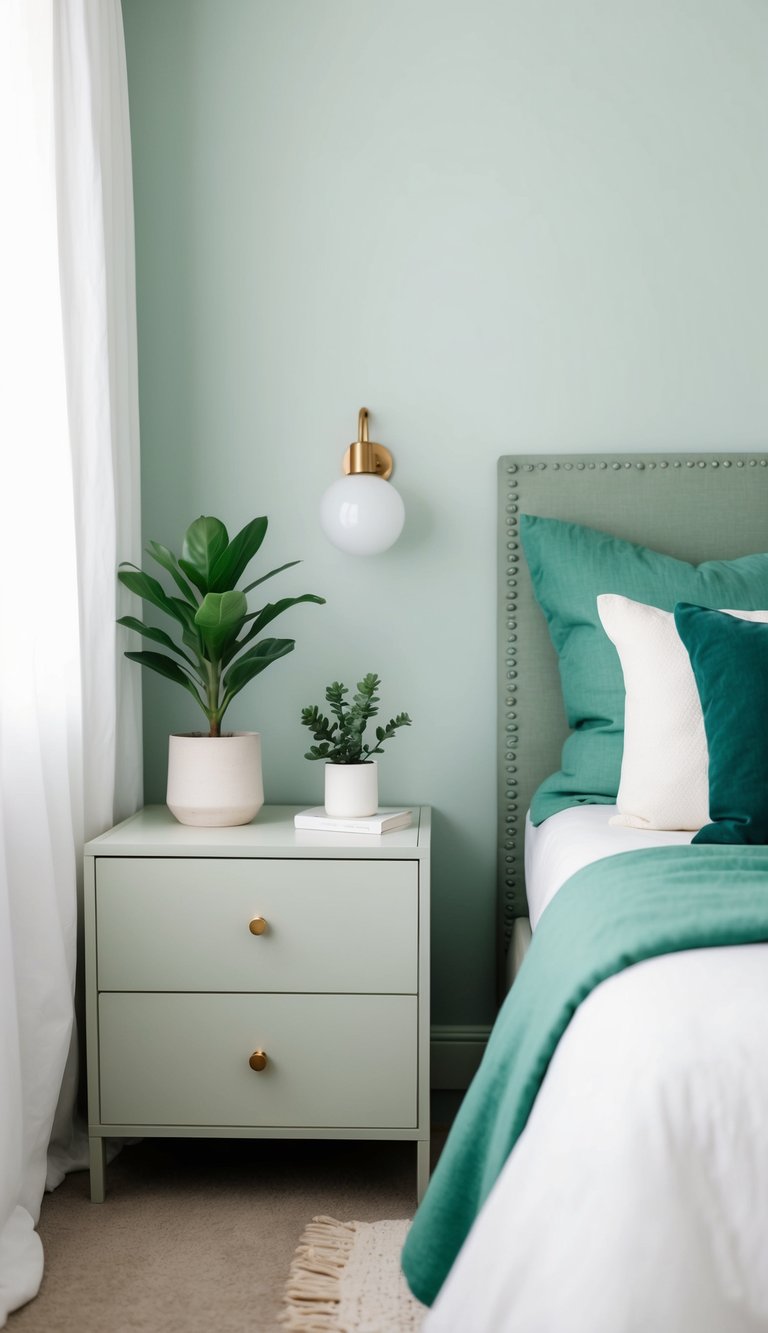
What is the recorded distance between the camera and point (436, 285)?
2311 millimetres

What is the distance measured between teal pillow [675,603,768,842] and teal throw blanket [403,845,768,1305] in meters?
0.16

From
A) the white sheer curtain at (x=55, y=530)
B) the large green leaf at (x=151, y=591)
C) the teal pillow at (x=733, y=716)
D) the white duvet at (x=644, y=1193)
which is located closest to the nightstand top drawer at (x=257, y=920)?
the white sheer curtain at (x=55, y=530)

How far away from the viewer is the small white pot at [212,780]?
2.02m

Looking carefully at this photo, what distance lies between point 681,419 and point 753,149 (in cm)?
59

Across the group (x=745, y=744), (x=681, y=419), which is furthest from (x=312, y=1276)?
(x=681, y=419)

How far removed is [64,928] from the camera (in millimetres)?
1883

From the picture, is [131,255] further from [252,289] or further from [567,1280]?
[567,1280]

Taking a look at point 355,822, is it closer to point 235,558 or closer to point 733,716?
point 235,558

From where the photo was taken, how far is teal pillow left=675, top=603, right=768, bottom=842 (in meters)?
1.52

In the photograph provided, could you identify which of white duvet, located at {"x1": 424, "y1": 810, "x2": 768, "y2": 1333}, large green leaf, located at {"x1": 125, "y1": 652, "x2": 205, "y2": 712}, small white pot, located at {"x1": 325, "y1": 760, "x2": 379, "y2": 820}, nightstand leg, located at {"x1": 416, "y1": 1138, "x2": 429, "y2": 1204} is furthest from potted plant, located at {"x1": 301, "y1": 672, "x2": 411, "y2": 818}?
white duvet, located at {"x1": 424, "y1": 810, "x2": 768, "y2": 1333}

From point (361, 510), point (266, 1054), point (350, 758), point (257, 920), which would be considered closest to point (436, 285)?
point (361, 510)

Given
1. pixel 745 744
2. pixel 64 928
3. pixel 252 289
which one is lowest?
pixel 64 928

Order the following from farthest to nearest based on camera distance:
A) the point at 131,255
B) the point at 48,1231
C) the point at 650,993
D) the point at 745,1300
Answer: the point at 131,255, the point at 48,1231, the point at 650,993, the point at 745,1300

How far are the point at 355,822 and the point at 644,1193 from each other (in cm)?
113
